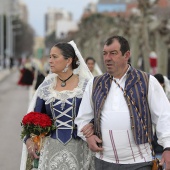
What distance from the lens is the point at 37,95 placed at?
5.00 metres

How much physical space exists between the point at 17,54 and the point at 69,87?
377 feet

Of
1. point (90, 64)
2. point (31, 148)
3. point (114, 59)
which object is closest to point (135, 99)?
point (114, 59)

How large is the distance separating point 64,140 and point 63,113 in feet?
0.71

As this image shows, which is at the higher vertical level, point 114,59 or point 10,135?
point 114,59

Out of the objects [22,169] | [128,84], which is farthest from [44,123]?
[128,84]

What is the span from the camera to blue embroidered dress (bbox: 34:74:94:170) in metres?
4.73

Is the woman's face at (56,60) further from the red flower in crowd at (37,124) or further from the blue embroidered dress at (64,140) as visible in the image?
the red flower in crowd at (37,124)

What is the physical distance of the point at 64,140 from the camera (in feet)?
15.6

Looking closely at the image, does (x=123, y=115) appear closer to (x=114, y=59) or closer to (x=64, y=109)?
(x=114, y=59)

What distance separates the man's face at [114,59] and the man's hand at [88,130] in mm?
397

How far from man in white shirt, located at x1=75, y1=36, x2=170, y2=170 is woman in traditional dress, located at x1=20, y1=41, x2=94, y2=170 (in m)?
0.66

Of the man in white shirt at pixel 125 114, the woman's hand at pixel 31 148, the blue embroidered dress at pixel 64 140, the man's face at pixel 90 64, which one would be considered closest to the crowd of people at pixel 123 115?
the man in white shirt at pixel 125 114

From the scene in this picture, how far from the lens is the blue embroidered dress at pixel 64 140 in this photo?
4.73 m

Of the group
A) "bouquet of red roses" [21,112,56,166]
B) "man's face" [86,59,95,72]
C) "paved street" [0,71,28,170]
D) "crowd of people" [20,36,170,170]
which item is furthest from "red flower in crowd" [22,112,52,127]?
"man's face" [86,59,95,72]
